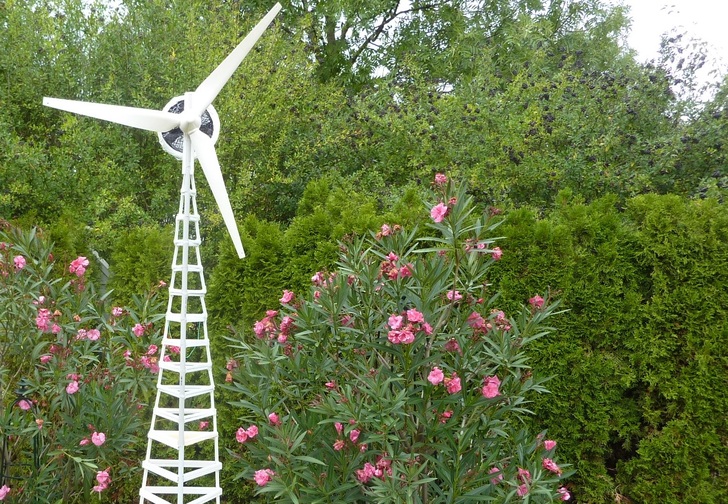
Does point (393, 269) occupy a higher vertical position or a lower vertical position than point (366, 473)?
higher

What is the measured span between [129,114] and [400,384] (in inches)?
74.7

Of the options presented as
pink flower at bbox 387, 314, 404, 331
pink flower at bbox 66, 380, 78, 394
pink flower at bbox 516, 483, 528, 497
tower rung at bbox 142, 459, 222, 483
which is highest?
pink flower at bbox 387, 314, 404, 331

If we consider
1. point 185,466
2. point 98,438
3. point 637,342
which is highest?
point 637,342

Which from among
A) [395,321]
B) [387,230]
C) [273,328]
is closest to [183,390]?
[273,328]

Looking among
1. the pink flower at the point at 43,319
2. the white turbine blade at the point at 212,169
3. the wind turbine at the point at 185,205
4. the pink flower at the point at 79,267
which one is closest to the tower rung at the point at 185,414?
the wind turbine at the point at 185,205

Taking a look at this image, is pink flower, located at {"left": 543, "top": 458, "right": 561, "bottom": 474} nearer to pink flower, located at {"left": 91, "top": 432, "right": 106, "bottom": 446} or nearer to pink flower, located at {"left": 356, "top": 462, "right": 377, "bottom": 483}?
pink flower, located at {"left": 356, "top": 462, "right": 377, "bottom": 483}

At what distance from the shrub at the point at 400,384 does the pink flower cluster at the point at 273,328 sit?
1 cm

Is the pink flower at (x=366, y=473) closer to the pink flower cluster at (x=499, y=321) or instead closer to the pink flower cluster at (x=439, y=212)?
the pink flower cluster at (x=499, y=321)

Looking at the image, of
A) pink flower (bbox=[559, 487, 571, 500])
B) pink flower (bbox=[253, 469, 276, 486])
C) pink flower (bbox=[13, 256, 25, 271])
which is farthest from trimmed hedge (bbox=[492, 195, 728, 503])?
pink flower (bbox=[13, 256, 25, 271])

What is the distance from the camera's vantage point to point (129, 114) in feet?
10.8

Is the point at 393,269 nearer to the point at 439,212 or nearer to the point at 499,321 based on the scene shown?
the point at 439,212

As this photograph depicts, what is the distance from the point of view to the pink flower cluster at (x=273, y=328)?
133 inches

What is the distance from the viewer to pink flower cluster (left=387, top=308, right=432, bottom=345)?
2762 millimetres

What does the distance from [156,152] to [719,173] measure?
19.4 ft
